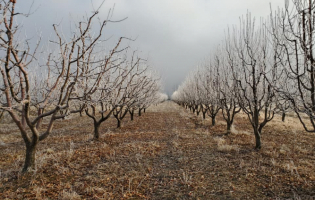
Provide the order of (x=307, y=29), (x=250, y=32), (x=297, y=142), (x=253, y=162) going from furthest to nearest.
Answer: (x=297, y=142)
(x=250, y=32)
(x=253, y=162)
(x=307, y=29)

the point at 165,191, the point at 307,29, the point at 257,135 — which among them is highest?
the point at 307,29

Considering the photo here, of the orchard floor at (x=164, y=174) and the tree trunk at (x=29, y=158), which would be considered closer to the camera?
the orchard floor at (x=164, y=174)

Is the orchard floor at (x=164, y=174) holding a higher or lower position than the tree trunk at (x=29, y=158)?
lower

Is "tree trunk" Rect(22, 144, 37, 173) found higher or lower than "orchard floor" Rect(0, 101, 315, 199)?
higher

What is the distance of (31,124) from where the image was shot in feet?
15.9

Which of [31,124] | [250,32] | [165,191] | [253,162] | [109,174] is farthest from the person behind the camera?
[250,32]

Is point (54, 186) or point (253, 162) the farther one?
point (253, 162)

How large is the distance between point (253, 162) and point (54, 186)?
584 centimetres

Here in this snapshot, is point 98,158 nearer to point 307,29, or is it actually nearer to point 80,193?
Result: point 80,193

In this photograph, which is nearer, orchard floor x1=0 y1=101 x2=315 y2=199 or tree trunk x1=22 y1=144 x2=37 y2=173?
orchard floor x1=0 y1=101 x2=315 y2=199

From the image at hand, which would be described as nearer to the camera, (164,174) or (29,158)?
(29,158)

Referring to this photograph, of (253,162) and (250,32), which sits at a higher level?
(250,32)

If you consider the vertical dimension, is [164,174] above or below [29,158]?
below

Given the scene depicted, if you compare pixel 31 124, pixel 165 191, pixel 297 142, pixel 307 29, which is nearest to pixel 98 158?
pixel 31 124
